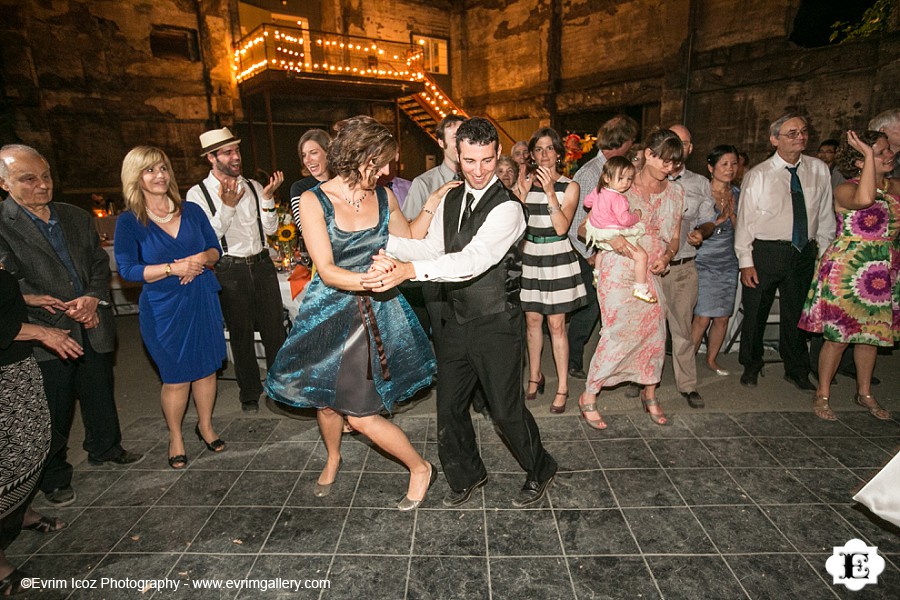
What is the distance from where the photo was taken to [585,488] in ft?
9.66

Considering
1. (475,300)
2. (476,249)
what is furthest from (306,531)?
(476,249)

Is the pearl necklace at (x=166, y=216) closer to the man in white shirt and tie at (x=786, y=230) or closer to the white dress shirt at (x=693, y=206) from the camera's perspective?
the white dress shirt at (x=693, y=206)

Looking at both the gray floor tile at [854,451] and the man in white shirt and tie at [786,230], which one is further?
the man in white shirt and tie at [786,230]

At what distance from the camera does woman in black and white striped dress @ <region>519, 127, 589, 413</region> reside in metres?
3.67

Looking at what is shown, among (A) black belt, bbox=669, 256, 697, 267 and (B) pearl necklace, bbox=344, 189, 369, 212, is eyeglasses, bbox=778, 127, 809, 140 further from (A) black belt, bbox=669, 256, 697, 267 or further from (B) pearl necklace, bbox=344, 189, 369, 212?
(B) pearl necklace, bbox=344, 189, 369, 212

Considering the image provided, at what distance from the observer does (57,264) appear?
2.88 meters

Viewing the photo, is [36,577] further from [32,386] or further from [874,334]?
[874,334]

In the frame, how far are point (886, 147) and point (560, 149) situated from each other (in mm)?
2191

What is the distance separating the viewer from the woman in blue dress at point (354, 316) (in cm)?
235

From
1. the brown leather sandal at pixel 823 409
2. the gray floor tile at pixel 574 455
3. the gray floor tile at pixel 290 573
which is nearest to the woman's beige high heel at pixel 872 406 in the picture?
the brown leather sandal at pixel 823 409

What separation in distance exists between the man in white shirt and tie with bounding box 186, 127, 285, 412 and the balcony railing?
994cm

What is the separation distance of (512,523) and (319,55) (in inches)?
610

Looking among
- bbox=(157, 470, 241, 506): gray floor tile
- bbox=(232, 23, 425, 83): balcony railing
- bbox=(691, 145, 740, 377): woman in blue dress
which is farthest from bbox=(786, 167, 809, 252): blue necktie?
bbox=(232, 23, 425, 83): balcony railing

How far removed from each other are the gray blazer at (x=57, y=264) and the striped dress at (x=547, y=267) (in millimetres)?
2944
